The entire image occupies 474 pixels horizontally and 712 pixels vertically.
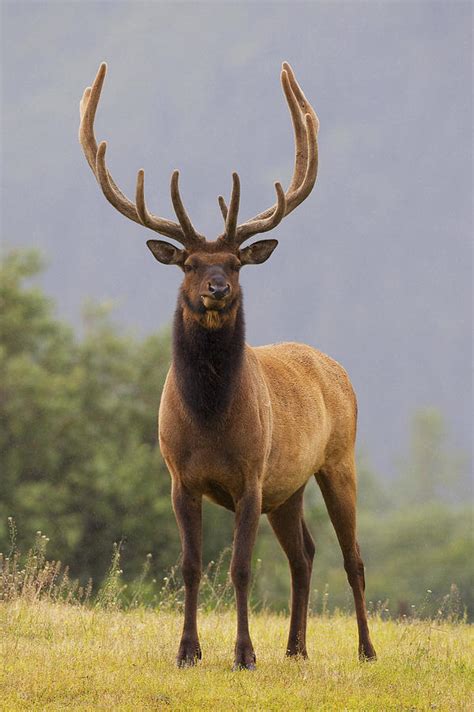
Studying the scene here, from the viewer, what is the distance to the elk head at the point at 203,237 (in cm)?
802

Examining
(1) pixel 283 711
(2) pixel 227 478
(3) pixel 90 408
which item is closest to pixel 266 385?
(2) pixel 227 478

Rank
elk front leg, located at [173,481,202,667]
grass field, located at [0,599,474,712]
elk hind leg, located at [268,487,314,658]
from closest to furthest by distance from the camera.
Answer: grass field, located at [0,599,474,712]
elk front leg, located at [173,481,202,667]
elk hind leg, located at [268,487,314,658]

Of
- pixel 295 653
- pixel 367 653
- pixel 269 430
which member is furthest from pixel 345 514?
pixel 269 430

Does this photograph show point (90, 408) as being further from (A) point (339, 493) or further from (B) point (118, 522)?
(A) point (339, 493)

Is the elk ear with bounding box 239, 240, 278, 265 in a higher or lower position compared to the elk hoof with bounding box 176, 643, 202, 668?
higher

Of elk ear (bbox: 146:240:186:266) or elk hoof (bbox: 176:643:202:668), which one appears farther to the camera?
elk ear (bbox: 146:240:186:266)

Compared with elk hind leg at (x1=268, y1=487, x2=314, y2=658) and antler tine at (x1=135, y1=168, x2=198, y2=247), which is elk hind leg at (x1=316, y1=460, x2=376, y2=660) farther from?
antler tine at (x1=135, y1=168, x2=198, y2=247)

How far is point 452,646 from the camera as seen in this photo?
10.1 m

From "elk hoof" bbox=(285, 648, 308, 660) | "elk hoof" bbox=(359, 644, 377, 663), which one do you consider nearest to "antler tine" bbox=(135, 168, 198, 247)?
"elk hoof" bbox=(285, 648, 308, 660)

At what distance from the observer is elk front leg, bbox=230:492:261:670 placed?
7.85 meters

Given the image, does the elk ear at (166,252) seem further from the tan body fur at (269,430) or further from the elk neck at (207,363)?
the tan body fur at (269,430)

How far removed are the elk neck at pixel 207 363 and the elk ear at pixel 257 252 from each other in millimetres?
453

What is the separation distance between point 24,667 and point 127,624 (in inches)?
97.1

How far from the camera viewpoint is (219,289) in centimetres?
781
